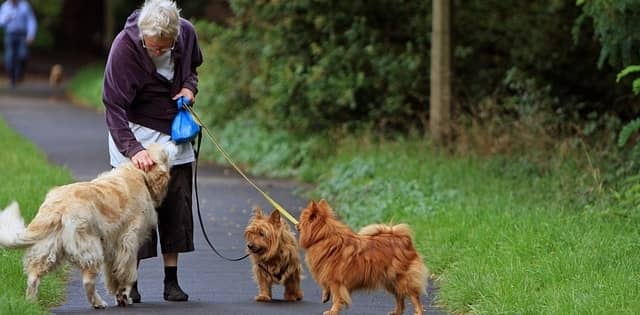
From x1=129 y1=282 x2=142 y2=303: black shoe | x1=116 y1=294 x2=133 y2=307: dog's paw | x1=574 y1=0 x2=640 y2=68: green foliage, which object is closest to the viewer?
x1=116 y1=294 x2=133 y2=307: dog's paw

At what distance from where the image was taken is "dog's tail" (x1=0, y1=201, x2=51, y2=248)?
800 cm

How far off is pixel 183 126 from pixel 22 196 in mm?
3939

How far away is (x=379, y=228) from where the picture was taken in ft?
28.0

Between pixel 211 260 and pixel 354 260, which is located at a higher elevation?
pixel 354 260

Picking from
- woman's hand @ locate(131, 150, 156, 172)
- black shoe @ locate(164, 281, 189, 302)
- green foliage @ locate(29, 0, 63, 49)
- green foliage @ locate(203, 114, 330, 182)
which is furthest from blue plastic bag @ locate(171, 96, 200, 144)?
green foliage @ locate(29, 0, 63, 49)

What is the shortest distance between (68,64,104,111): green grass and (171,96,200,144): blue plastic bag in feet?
63.1

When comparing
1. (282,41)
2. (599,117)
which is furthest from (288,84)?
(599,117)

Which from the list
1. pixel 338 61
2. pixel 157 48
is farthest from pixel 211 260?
pixel 338 61

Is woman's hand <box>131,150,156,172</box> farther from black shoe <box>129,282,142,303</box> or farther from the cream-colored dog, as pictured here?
black shoe <box>129,282,142,303</box>

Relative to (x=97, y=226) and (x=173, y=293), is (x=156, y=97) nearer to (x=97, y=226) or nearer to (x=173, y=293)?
(x=97, y=226)

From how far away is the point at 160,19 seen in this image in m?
8.62

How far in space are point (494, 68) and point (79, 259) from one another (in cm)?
1174

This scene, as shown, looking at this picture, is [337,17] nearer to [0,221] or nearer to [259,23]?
[259,23]

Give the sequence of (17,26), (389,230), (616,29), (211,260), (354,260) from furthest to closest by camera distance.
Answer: (17,26), (616,29), (211,260), (389,230), (354,260)
